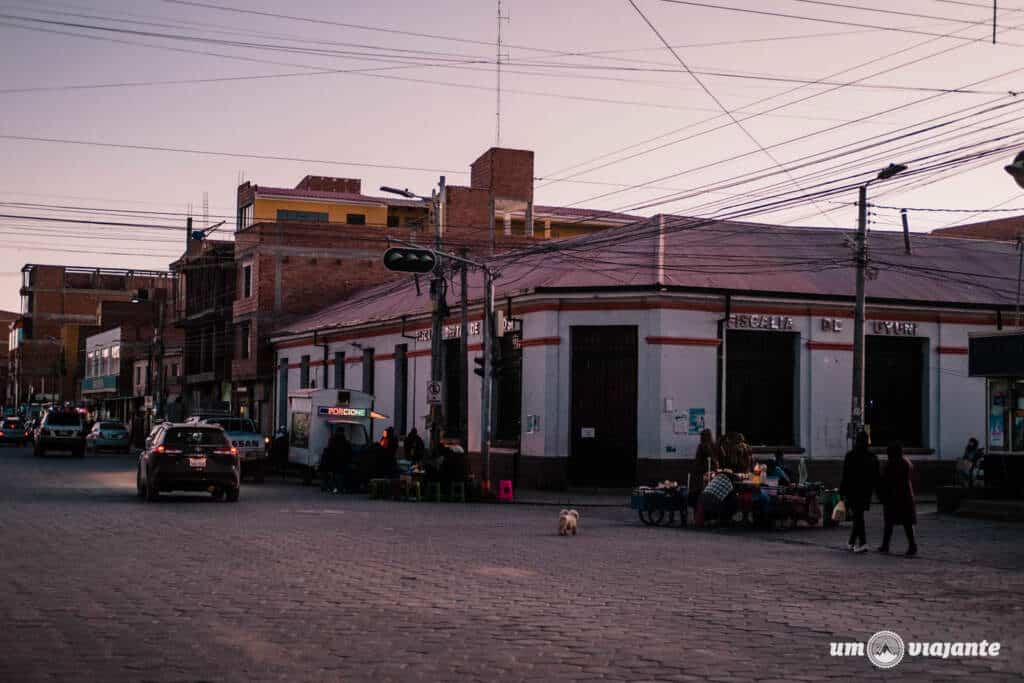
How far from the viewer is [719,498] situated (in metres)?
23.8

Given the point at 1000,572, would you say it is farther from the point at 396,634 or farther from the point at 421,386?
the point at 421,386

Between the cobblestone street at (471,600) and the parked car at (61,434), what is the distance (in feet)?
121

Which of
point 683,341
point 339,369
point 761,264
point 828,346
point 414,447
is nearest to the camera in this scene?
point 683,341

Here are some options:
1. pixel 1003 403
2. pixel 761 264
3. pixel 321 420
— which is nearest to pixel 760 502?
pixel 1003 403

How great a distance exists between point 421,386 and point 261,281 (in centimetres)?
1783

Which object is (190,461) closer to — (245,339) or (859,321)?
(859,321)

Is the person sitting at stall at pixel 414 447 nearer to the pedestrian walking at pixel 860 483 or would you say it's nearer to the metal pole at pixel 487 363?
the metal pole at pixel 487 363

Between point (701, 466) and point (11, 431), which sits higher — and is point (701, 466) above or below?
above

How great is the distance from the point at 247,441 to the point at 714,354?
1673 cm

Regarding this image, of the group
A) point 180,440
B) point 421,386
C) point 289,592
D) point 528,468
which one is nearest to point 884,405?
point 528,468

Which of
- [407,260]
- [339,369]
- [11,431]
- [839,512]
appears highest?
[407,260]

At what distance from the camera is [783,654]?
9844 millimetres

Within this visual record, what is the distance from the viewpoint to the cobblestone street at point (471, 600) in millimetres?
9211

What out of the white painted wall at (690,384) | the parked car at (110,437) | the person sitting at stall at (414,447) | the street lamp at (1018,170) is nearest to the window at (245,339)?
the parked car at (110,437)
